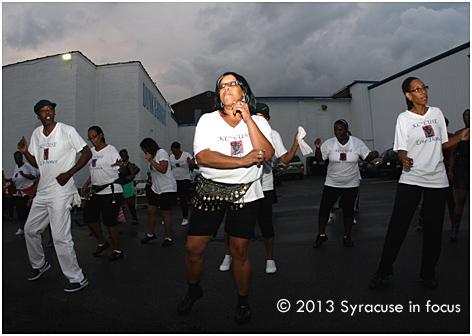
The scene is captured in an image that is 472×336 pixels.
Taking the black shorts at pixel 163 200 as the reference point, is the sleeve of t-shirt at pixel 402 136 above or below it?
above

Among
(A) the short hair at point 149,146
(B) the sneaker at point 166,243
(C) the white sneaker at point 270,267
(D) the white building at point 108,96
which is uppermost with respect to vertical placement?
(D) the white building at point 108,96

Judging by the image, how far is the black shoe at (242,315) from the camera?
2625 mm

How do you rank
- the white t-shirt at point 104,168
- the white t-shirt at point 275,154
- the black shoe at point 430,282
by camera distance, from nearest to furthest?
the black shoe at point 430,282 < the white t-shirt at point 275,154 < the white t-shirt at point 104,168

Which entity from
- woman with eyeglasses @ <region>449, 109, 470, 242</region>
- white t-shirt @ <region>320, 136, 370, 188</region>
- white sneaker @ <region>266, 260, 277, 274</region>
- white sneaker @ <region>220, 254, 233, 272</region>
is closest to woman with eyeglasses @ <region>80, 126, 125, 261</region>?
white sneaker @ <region>220, 254, 233, 272</region>

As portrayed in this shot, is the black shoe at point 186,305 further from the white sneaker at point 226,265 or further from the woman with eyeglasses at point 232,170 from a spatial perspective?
the white sneaker at point 226,265

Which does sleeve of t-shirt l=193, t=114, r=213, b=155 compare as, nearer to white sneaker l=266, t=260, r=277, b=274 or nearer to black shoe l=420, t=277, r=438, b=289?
white sneaker l=266, t=260, r=277, b=274

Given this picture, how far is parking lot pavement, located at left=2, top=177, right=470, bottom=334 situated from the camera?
8.63ft

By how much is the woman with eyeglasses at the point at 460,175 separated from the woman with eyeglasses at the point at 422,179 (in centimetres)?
204

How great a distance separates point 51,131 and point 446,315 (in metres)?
4.26

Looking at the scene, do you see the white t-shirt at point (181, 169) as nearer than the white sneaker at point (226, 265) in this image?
No

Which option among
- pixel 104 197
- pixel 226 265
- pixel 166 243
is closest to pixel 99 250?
pixel 104 197

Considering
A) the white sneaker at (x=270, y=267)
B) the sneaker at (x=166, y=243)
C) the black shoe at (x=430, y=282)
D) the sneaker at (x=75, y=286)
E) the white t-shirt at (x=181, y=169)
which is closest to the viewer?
the black shoe at (x=430, y=282)

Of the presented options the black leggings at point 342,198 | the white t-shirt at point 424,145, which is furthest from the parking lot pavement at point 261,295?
the white t-shirt at point 424,145

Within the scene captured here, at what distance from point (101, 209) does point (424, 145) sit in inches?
169
